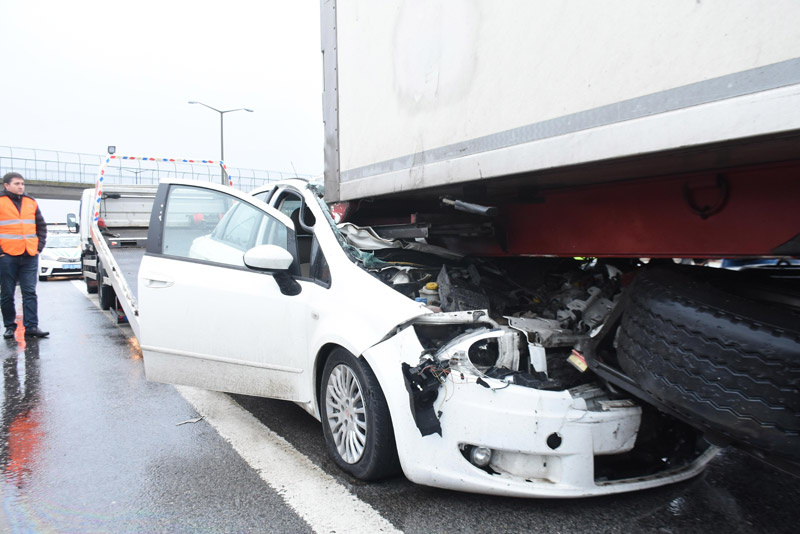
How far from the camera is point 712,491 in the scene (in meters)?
2.78

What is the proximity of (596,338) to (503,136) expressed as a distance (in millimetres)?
1084

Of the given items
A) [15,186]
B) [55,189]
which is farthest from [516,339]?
[55,189]

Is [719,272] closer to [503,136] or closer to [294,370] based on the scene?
[503,136]

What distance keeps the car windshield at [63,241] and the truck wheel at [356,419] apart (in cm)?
1803

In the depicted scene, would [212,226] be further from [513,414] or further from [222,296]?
[513,414]

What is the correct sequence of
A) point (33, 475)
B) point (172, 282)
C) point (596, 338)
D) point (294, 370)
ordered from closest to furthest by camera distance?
1. point (596, 338)
2. point (33, 475)
3. point (294, 370)
4. point (172, 282)

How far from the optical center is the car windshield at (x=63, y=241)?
17.7 m

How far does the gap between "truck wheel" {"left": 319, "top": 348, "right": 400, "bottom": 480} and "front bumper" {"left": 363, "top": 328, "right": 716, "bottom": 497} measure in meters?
0.16

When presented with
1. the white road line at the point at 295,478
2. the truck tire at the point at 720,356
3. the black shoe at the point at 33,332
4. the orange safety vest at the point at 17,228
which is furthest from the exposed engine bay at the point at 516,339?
the black shoe at the point at 33,332

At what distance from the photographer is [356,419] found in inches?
114

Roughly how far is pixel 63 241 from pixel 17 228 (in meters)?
12.9

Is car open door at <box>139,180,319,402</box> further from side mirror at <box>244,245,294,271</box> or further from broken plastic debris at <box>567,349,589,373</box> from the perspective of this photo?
broken plastic debris at <box>567,349,589,373</box>

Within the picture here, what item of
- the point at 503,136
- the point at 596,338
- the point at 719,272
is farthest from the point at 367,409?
the point at 719,272

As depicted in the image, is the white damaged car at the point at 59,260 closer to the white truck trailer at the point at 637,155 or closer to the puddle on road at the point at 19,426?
the puddle on road at the point at 19,426
